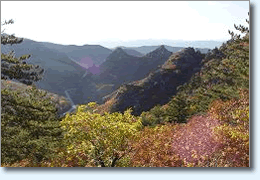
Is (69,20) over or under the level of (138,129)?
over

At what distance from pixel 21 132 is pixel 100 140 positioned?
2.25 m

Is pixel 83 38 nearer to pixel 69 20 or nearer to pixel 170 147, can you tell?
pixel 69 20

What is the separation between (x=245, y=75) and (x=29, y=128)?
6777 mm

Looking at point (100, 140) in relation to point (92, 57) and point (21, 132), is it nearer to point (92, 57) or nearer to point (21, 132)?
point (21, 132)

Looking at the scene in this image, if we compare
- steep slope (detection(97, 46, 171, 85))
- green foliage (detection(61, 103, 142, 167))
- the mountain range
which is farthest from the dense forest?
steep slope (detection(97, 46, 171, 85))

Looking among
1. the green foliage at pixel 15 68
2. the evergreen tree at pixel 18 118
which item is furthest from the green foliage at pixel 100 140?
the green foliage at pixel 15 68

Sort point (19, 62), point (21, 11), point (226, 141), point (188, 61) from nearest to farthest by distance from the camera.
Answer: point (226, 141) < point (19, 62) < point (21, 11) < point (188, 61)

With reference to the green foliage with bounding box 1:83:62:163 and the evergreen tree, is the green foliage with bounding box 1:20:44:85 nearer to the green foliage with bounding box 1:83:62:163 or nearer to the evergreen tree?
the evergreen tree

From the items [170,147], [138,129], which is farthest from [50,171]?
[170,147]

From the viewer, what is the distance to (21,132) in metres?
8.47

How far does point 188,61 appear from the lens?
261ft

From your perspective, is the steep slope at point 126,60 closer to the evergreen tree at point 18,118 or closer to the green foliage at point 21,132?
the evergreen tree at point 18,118

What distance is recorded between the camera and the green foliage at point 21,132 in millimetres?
8305

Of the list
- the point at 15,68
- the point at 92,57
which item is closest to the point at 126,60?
the point at 92,57
